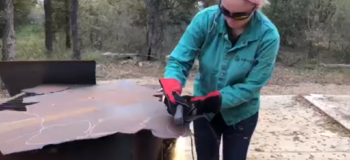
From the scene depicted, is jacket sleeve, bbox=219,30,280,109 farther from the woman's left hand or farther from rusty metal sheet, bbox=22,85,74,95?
rusty metal sheet, bbox=22,85,74,95

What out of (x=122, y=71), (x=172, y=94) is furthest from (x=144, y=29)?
(x=172, y=94)

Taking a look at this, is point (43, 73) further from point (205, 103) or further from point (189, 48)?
point (205, 103)

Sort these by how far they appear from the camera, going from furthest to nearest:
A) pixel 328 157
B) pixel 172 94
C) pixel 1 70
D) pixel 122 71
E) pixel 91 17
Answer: pixel 91 17, pixel 122 71, pixel 328 157, pixel 1 70, pixel 172 94

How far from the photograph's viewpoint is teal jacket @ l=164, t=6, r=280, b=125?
1.98 metres

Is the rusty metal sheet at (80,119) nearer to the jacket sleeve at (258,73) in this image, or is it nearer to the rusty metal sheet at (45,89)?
the rusty metal sheet at (45,89)

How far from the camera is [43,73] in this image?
2633 mm

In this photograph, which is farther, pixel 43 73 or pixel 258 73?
pixel 43 73

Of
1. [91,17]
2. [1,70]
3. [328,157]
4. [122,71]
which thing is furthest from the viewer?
[91,17]

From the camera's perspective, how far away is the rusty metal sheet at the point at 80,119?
1.69 m

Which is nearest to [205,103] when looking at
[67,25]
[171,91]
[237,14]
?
[171,91]

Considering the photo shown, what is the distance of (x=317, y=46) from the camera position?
10.9 m

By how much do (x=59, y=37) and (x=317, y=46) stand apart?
699 cm

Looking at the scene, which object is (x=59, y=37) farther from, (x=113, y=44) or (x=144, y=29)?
(x=144, y=29)

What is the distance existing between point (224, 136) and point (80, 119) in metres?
0.71
